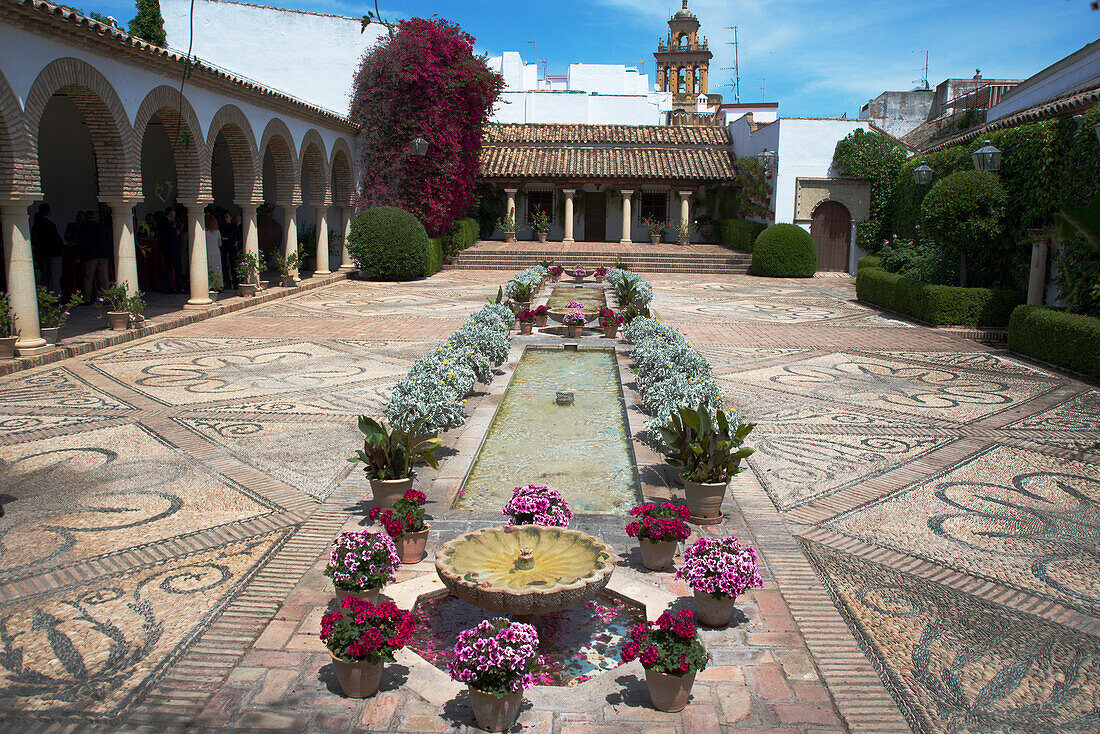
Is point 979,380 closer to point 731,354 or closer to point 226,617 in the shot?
point 731,354

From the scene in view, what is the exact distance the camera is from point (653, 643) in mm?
3209

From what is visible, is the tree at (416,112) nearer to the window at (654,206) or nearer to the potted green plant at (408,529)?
the window at (654,206)

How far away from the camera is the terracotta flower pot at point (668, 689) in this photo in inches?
124

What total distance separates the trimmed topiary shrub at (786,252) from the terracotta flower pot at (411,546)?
19.7 m

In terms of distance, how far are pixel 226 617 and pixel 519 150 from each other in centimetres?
2786

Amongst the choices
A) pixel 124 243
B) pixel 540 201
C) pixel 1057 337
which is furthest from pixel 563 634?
pixel 540 201

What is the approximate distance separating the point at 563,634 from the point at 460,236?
22.2m

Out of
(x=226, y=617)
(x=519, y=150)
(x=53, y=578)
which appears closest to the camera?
(x=226, y=617)

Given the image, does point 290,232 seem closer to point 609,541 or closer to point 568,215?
point 568,215

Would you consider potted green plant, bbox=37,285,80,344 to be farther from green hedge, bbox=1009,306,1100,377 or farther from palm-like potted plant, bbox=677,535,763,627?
green hedge, bbox=1009,306,1100,377

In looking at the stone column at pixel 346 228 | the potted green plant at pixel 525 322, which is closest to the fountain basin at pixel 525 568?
the potted green plant at pixel 525 322

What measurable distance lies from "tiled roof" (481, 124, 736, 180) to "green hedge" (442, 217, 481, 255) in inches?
94.1

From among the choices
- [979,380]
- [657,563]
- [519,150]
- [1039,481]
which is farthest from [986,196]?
[519,150]

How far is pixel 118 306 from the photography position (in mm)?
11602
